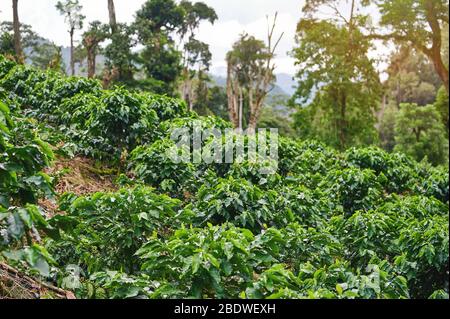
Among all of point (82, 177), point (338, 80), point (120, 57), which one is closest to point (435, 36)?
point (338, 80)

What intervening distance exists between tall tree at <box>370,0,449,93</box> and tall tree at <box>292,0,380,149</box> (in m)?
1.81

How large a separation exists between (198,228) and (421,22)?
11.5 meters

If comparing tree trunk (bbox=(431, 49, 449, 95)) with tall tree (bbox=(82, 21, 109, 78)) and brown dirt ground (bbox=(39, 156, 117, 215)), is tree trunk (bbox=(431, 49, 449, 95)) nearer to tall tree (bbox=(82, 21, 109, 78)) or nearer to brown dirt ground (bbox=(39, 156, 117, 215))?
brown dirt ground (bbox=(39, 156, 117, 215))

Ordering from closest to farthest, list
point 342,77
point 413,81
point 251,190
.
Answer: point 251,190 < point 342,77 < point 413,81

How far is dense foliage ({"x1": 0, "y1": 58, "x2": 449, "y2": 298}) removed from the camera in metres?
2.46

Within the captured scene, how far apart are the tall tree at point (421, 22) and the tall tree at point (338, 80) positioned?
71.3 inches

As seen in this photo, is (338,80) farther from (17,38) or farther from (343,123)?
(17,38)

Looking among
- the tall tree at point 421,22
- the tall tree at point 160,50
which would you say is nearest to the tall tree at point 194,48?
the tall tree at point 160,50

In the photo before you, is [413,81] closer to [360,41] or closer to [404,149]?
[404,149]

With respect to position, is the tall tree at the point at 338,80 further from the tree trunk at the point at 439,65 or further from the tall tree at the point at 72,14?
the tall tree at the point at 72,14

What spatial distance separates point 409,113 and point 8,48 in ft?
46.4

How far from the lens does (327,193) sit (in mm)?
5863

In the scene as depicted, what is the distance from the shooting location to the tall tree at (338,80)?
Answer: 1470 centimetres
